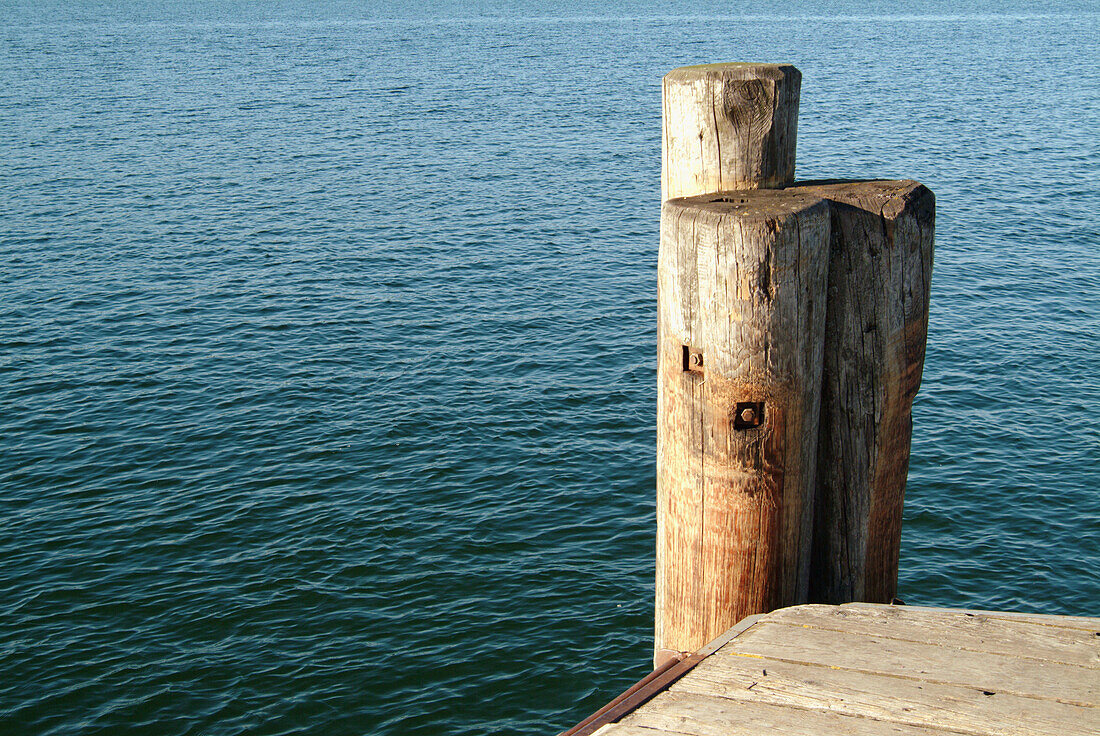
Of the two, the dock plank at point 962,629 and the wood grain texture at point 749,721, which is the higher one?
the dock plank at point 962,629

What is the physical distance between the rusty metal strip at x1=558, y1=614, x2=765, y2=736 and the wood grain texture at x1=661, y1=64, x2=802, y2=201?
200 cm

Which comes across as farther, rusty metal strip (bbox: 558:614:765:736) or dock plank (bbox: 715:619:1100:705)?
dock plank (bbox: 715:619:1100:705)

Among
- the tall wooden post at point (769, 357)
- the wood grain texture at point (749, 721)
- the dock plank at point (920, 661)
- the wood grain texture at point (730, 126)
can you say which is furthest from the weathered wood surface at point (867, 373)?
the wood grain texture at point (749, 721)

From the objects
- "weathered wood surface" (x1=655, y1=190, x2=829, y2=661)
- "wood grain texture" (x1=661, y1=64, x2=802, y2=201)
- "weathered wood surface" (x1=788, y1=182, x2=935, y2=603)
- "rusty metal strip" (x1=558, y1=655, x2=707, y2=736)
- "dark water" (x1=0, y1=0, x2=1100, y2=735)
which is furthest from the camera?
"dark water" (x1=0, y1=0, x2=1100, y2=735)

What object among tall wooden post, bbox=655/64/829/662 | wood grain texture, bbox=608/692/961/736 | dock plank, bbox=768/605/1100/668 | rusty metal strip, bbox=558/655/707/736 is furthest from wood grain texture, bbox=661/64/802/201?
wood grain texture, bbox=608/692/961/736

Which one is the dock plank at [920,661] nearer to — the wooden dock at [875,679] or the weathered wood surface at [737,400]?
the wooden dock at [875,679]

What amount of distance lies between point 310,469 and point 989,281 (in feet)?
51.9

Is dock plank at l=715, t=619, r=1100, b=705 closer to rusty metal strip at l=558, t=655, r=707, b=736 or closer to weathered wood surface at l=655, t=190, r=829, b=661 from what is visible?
rusty metal strip at l=558, t=655, r=707, b=736

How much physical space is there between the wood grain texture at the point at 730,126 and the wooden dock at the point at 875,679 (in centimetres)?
200

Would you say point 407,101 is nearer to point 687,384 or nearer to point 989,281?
point 989,281

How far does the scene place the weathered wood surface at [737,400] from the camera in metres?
4.14

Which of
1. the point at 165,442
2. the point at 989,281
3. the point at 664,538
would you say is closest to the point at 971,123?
the point at 989,281

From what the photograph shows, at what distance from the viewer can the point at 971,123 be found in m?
39.4

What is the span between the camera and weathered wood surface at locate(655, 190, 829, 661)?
13.6 feet
